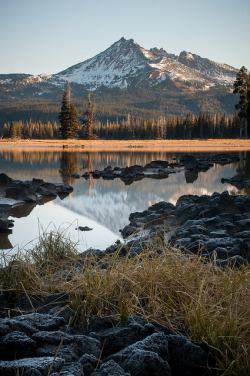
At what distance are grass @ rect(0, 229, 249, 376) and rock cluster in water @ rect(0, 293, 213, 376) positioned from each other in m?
0.17

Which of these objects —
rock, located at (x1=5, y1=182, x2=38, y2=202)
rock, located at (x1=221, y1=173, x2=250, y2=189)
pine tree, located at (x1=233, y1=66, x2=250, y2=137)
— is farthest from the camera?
pine tree, located at (x1=233, y1=66, x2=250, y2=137)

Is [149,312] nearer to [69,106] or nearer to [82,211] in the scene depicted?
[82,211]

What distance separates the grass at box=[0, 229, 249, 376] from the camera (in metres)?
2.72

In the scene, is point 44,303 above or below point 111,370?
below

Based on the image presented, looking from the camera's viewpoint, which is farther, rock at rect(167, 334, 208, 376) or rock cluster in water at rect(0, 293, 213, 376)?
rock at rect(167, 334, 208, 376)

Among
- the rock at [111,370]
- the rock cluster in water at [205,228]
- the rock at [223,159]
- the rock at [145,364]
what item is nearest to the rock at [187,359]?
the rock at [145,364]

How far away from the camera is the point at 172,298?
3.56 meters

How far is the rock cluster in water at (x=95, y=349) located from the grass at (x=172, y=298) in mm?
173

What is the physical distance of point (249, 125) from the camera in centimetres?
6669

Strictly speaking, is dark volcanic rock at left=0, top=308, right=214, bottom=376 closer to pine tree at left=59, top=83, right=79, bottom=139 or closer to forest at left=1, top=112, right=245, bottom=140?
pine tree at left=59, top=83, right=79, bottom=139

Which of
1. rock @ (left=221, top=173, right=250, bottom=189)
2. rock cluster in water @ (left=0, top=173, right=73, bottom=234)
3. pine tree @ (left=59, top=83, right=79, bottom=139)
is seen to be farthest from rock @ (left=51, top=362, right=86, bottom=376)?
pine tree @ (left=59, top=83, right=79, bottom=139)

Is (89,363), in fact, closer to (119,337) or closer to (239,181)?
(119,337)

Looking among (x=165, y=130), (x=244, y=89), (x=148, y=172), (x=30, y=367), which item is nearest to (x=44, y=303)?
(x=30, y=367)

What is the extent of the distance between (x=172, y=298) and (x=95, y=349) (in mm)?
1163
